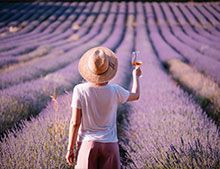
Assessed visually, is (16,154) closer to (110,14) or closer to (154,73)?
(154,73)

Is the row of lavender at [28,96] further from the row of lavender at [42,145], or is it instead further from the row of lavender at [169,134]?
the row of lavender at [169,134]

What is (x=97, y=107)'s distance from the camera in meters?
2.72

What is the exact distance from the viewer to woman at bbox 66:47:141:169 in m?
2.62

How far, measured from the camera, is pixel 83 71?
266cm

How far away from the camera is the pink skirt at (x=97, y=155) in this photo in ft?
8.63

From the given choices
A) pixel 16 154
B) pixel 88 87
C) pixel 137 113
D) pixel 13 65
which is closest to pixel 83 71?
pixel 88 87

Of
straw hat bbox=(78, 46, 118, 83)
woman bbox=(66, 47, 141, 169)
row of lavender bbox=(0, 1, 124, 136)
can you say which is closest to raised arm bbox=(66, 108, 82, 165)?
woman bbox=(66, 47, 141, 169)

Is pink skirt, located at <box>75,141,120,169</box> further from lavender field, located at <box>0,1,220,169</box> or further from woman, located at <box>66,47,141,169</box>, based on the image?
lavender field, located at <box>0,1,220,169</box>

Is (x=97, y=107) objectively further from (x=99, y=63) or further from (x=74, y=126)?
(x=99, y=63)

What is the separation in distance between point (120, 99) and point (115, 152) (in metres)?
0.33

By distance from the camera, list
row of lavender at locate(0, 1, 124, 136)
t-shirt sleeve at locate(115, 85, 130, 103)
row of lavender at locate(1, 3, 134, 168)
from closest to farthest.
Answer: t-shirt sleeve at locate(115, 85, 130, 103) < row of lavender at locate(1, 3, 134, 168) < row of lavender at locate(0, 1, 124, 136)


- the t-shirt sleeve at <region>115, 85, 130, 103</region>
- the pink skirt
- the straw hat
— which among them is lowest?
the pink skirt

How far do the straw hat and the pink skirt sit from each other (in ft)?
1.27

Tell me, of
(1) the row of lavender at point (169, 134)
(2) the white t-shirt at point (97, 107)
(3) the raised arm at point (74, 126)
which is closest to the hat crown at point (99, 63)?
(2) the white t-shirt at point (97, 107)
